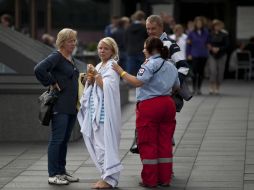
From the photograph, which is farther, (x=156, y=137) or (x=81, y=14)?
(x=81, y=14)

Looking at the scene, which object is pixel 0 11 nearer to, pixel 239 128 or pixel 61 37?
pixel 239 128

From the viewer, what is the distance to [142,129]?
9.79m

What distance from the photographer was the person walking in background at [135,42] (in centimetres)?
2173

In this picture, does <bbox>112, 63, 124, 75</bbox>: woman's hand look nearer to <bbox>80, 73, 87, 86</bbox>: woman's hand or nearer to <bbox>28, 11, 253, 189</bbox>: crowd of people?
<bbox>28, 11, 253, 189</bbox>: crowd of people

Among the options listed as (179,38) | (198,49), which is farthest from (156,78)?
(179,38)

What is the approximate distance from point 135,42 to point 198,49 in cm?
165

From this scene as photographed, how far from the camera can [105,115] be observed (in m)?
9.62

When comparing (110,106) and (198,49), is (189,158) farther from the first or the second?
(198,49)

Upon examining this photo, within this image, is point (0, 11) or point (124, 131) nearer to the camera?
point (124, 131)

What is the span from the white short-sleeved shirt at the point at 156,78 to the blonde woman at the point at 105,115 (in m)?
0.28

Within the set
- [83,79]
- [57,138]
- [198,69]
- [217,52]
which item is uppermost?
[83,79]

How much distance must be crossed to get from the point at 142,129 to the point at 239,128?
5.25m

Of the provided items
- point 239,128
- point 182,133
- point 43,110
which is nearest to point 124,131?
point 182,133

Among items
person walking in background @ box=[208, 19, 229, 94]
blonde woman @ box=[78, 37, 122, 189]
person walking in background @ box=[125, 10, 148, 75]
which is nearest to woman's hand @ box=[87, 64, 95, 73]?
blonde woman @ box=[78, 37, 122, 189]
